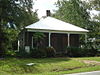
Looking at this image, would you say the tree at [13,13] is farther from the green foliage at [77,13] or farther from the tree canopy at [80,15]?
the green foliage at [77,13]

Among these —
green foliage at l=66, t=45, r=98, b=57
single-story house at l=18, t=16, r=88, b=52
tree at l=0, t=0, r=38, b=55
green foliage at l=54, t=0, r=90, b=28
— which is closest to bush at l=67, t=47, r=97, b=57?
green foliage at l=66, t=45, r=98, b=57

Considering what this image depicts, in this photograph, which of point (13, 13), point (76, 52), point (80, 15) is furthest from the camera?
point (80, 15)

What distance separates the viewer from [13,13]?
68.6 ft

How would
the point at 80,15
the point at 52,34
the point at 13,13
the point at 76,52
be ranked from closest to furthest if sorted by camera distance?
the point at 13,13 < the point at 76,52 < the point at 52,34 < the point at 80,15

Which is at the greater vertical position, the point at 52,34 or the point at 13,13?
the point at 13,13

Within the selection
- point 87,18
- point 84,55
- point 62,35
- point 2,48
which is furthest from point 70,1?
point 2,48

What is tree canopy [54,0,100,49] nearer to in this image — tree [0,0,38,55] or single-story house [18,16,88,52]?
single-story house [18,16,88,52]

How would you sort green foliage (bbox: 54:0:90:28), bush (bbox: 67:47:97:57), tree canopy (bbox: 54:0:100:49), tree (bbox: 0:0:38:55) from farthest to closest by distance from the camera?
green foliage (bbox: 54:0:90:28) < tree canopy (bbox: 54:0:100:49) < bush (bbox: 67:47:97:57) < tree (bbox: 0:0:38:55)

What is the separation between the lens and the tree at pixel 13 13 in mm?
20302

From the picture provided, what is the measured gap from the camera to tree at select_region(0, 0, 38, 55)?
66.6ft

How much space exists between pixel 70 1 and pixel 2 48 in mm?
20002

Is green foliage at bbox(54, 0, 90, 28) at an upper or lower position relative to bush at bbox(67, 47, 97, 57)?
upper

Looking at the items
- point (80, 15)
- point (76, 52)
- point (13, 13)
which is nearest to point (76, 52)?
point (76, 52)

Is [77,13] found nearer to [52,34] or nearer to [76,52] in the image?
[52,34]
